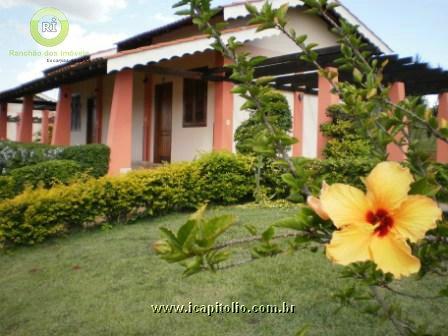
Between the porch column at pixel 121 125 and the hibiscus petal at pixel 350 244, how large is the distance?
9498 millimetres

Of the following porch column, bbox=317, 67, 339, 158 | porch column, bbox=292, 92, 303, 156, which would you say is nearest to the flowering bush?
porch column, bbox=317, 67, 339, 158

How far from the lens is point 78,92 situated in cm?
1886

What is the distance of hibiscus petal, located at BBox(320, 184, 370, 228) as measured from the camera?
2.52ft

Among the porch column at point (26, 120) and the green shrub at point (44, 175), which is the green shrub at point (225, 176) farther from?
the porch column at point (26, 120)

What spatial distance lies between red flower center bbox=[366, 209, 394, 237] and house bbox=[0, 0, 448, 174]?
27.4 ft

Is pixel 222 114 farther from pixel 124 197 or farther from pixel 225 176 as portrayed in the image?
pixel 124 197

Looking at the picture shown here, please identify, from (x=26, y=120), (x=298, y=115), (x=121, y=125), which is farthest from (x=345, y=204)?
(x=26, y=120)

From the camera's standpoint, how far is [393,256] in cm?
74

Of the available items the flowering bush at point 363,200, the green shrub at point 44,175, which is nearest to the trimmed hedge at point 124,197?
the green shrub at point 44,175

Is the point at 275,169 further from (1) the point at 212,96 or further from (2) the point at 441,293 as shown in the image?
(2) the point at 441,293

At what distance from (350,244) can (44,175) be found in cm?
848

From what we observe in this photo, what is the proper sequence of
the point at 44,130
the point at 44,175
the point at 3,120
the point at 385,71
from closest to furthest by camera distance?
the point at 44,175 < the point at 385,71 < the point at 3,120 < the point at 44,130

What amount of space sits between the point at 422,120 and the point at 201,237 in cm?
75

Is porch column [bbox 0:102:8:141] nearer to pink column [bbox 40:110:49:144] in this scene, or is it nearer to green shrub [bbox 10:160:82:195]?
pink column [bbox 40:110:49:144]
